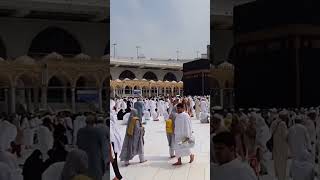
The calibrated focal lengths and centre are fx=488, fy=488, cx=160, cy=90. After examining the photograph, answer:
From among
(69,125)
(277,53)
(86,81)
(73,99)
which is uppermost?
(277,53)

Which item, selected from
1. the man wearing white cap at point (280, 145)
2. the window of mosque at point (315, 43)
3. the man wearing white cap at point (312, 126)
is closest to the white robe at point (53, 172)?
the man wearing white cap at point (280, 145)

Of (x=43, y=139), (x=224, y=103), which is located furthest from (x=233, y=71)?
(x=43, y=139)

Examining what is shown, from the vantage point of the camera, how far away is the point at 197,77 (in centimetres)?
429

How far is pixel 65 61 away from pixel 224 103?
4.03ft

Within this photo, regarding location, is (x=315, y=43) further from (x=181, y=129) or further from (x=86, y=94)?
(x=181, y=129)

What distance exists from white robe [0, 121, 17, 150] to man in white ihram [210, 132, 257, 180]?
4.62 feet

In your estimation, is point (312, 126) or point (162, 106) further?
point (162, 106)

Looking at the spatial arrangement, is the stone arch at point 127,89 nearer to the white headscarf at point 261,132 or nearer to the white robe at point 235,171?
the white headscarf at point 261,132

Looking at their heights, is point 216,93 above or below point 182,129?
above

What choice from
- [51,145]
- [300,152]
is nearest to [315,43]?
[300,152]

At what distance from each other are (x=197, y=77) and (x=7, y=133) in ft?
5.61

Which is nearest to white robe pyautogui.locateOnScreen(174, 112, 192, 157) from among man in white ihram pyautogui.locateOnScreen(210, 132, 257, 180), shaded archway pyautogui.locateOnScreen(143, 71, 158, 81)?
shaded archway pyautogui.locateOnScreen(143, 71, 158, 81)

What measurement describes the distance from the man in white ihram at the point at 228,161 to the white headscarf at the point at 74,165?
93cm

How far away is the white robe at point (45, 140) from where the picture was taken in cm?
345
